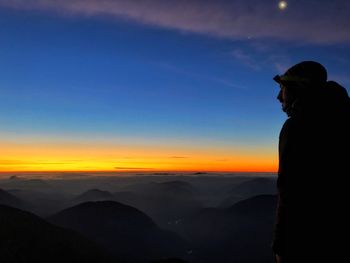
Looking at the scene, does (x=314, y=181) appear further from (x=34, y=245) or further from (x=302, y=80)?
(x=34, y=245)

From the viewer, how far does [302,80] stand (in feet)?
13.8

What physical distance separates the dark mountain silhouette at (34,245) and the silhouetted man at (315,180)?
561ft

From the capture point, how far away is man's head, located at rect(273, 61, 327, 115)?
4.18 metres

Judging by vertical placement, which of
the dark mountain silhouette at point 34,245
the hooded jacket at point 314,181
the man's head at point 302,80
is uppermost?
the man's head at point 302,80

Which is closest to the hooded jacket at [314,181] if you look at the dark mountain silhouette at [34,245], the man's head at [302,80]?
the man's head at [302,80]

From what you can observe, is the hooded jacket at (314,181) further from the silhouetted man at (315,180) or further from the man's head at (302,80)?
Result: the man's head at (302,80)

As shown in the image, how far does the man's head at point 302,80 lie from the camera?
418cm

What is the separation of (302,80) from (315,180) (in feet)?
3.14

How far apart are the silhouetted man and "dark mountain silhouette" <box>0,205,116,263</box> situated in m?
171

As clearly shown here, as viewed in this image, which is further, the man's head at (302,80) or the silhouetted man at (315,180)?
the man's head at (302,80)

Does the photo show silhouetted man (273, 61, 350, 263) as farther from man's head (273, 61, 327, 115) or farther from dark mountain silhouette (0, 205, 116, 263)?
dark mountain silhouette (0, 205, 116, 263)

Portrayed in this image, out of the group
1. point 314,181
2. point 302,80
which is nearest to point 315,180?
point 314,181

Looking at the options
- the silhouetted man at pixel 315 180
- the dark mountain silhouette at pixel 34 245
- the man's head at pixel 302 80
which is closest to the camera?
the silhouetted man at pixel 315 180

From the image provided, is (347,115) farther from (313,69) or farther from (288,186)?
(288,186)
